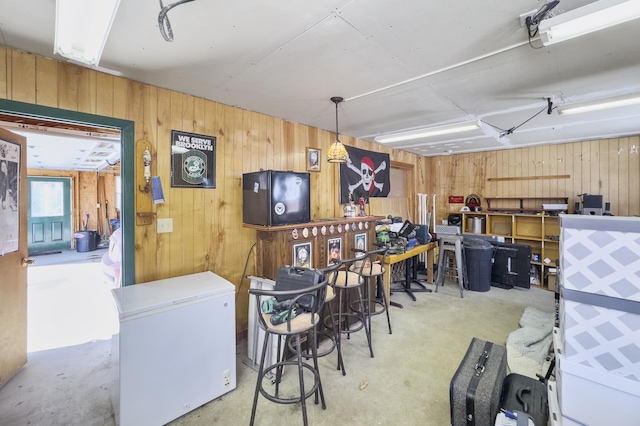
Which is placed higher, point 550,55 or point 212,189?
point 550,55

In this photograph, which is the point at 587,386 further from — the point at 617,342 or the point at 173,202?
the point at 173,202

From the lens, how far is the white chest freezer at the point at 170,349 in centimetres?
167

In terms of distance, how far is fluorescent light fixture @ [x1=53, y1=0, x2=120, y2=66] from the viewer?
1228 mm

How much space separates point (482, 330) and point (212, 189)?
324cm

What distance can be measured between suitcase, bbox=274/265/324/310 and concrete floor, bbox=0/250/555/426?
0.72m

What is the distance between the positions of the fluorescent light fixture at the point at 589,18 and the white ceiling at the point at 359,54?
0.12 m

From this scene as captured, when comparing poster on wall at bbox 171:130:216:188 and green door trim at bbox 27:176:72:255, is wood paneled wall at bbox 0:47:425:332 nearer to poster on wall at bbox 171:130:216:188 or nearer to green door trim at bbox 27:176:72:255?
poster on wall at bbox 171:130:216:188

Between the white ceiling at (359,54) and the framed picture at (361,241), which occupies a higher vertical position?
the white ceiling at (359,54)

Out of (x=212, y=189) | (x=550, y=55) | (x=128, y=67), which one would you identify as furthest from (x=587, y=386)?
(x=128, y=67)

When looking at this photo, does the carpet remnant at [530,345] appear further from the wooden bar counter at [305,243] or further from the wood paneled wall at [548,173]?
the wood paneled wall at [548,173]

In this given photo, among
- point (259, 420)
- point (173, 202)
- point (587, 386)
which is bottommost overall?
point (259, 420)

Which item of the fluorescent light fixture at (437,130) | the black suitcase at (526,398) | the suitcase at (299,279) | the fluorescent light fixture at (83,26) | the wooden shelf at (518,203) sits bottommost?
the black suitcase at (526,398)

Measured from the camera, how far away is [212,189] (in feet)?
8.76

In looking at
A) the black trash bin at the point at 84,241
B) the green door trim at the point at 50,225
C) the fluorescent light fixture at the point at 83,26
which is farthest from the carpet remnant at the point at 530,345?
the green door trim at the point at 50,225
